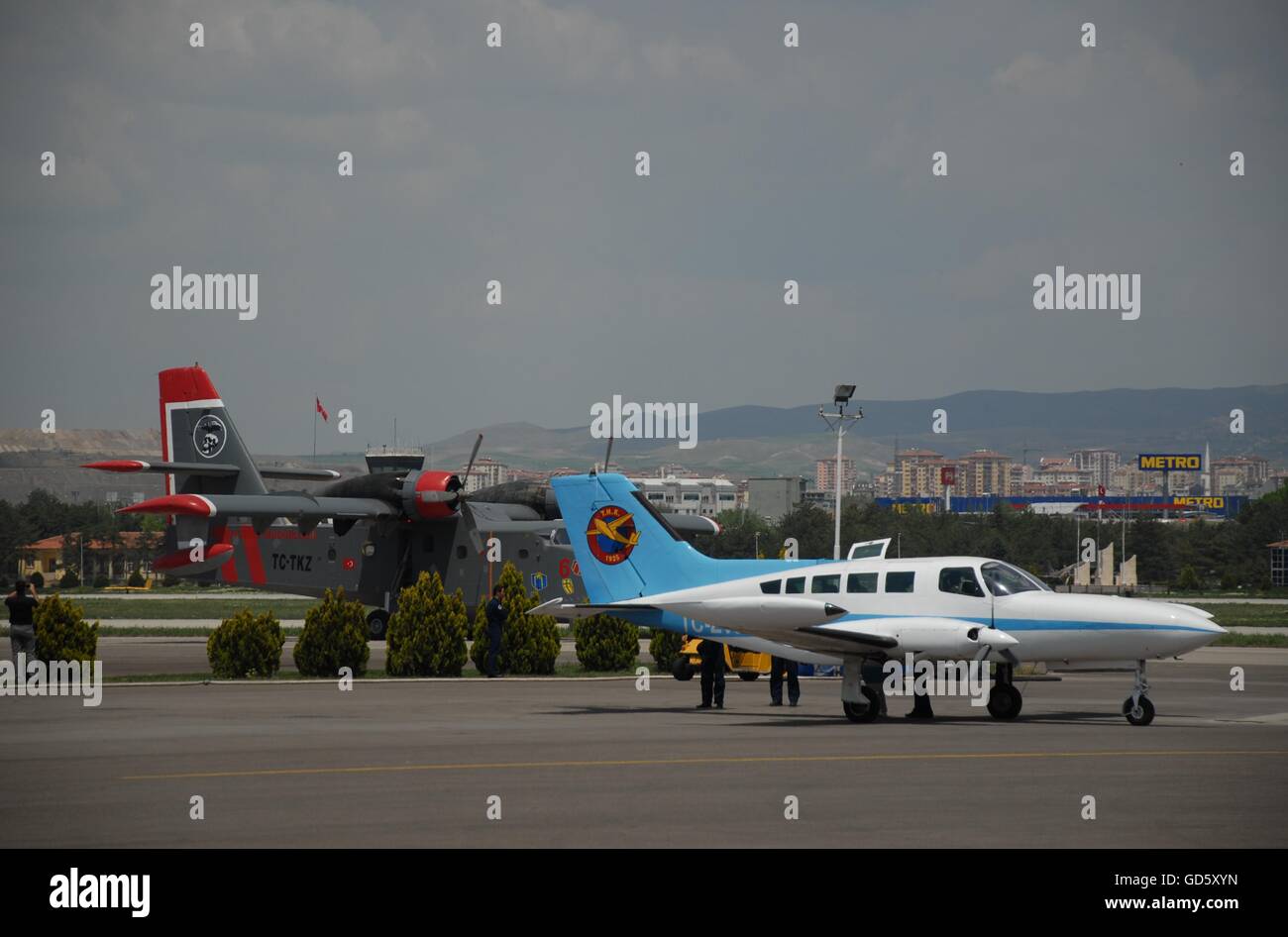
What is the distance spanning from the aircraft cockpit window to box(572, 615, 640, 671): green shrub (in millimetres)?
12555

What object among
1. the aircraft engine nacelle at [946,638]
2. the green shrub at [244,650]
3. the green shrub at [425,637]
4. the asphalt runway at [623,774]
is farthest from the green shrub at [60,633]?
the aircraft engine nacelle at [946,638]

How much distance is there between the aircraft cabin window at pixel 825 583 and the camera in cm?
2248

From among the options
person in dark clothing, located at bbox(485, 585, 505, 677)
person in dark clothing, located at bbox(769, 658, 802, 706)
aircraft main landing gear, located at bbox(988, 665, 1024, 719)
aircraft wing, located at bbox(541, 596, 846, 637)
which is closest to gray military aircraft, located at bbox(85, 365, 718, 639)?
person in dark clothing, located at bbox(485, 585, 505, 677)

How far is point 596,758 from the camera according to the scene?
667 inches

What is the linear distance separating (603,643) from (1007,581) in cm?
1316

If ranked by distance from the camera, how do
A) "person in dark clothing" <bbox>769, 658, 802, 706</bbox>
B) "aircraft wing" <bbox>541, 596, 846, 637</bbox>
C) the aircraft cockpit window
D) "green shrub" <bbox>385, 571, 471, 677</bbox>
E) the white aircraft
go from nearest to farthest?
the white aircraft
"aircraft wing" <bbox>541, 596, 846, 637</bbox>
the aircraft cockpit window
"person in dark clothing" <bbox>769, 658, 802, 706</bbox>
"green shrub" <bbox>385, 571, 471, 677</bbox>

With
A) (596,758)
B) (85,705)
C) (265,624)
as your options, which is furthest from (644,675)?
(596,758)

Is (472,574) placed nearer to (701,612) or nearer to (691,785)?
(701,612)

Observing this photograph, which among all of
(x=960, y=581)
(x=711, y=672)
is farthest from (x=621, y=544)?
(x=960, y=581)

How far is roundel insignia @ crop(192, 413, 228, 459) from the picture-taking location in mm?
43219

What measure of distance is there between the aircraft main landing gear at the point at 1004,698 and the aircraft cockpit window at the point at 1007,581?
48.2 inches

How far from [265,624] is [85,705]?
23.0 ft

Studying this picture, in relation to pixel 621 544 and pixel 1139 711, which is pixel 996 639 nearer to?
pixel 1139 711

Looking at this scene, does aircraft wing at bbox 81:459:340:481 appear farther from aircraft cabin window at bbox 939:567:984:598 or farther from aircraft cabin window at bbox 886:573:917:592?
aircraft cabin window at bbox 939:567:984:598
